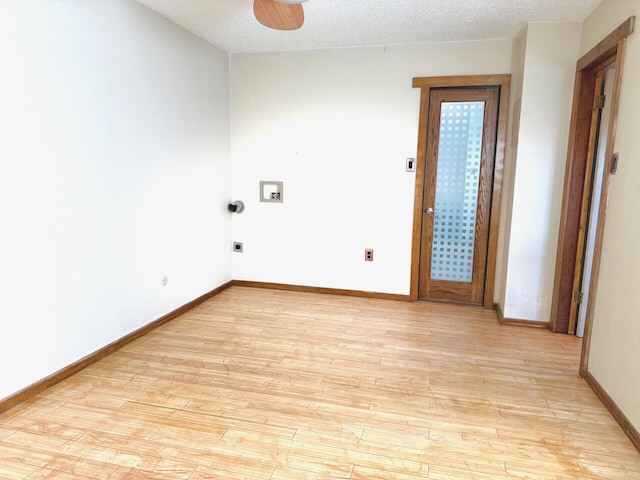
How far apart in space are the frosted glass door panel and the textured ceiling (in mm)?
660

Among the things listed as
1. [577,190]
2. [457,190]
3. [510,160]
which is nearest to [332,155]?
[457,190]

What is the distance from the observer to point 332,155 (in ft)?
13.4

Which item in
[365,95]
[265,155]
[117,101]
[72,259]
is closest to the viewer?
[72,259]

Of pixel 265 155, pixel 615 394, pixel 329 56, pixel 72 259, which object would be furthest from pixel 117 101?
pixel 615 394

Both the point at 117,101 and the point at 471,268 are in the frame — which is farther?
the point at 471,268

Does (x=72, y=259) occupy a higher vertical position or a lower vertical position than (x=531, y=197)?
lower

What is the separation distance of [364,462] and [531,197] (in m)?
2.49

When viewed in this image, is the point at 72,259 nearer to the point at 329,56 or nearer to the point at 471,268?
the point at 329,56

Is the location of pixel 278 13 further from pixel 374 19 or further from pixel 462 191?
pixel 462 191

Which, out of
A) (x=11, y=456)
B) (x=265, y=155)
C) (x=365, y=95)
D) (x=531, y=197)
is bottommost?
(x=11, y=456)

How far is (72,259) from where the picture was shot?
2.48 metres

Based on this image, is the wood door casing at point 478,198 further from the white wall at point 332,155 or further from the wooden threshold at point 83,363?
the wooden threshold at point 83,363

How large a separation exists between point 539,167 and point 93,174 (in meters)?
3.21

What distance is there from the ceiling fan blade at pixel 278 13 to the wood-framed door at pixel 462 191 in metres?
1.55
